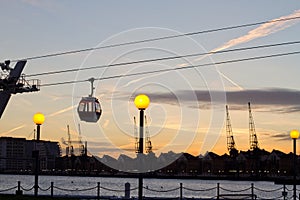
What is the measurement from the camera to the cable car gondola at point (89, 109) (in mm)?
43938

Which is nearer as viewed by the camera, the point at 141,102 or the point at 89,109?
the point at 141,102

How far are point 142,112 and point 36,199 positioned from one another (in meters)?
16.4

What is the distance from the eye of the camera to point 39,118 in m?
38.9

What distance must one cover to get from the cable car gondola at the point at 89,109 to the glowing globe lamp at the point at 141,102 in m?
19.2

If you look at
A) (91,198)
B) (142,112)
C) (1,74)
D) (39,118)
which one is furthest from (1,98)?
(142,112)

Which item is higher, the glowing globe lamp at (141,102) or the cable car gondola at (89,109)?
the cable car gondola at (89,109)

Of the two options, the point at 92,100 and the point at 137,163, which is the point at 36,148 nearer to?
the point at 92,100

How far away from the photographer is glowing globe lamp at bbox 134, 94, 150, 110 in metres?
24.2

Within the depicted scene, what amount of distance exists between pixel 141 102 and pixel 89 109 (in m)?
20.5

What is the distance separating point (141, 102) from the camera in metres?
24.2

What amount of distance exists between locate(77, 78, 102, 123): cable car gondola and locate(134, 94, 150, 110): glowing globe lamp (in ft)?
62.9

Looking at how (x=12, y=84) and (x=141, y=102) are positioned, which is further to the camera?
(x=12, y=84)

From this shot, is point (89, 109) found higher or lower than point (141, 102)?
higher

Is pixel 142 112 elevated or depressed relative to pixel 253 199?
elevated
